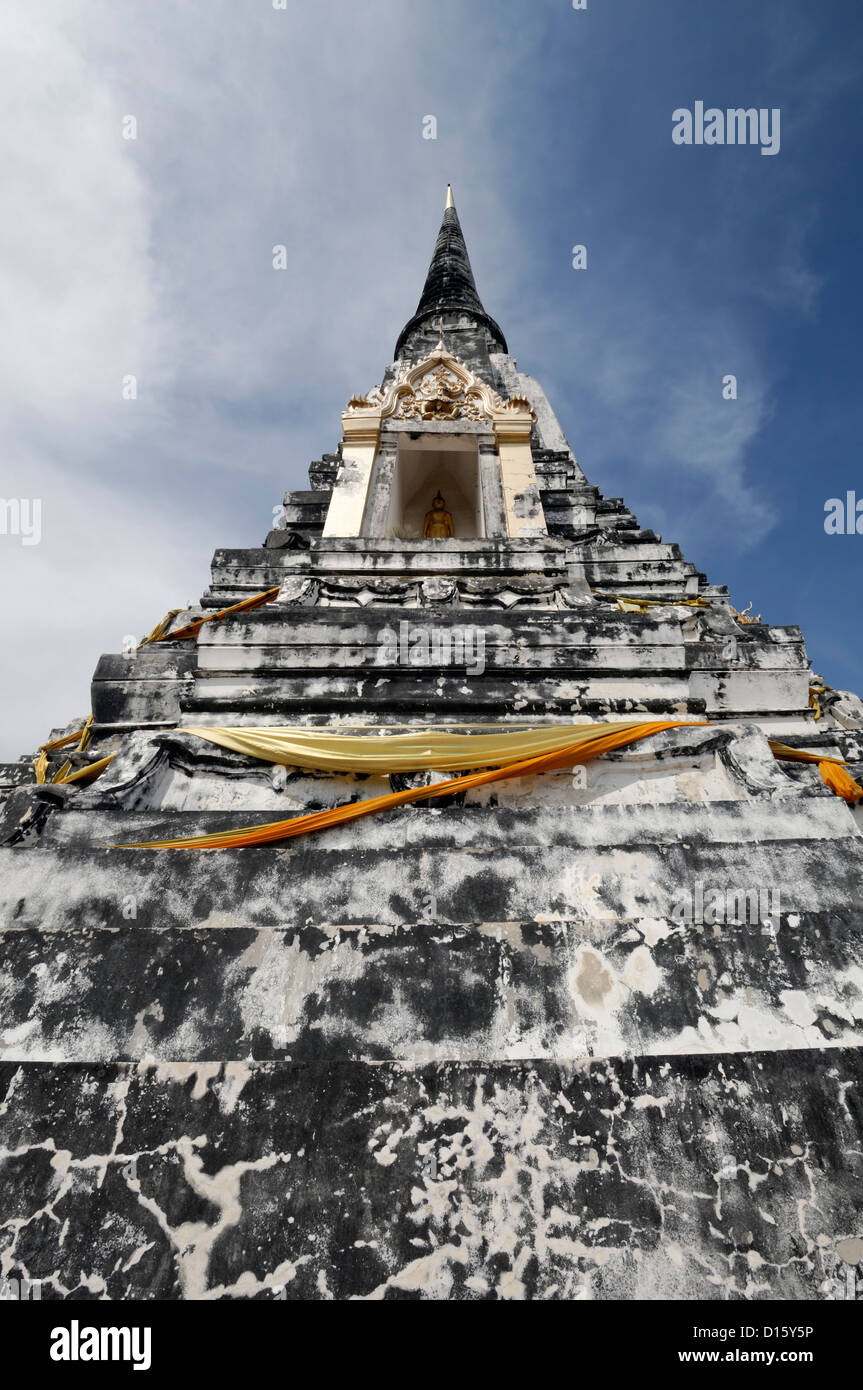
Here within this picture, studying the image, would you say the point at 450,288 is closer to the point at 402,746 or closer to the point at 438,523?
the point at 438,523

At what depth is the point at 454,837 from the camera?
14.6ft

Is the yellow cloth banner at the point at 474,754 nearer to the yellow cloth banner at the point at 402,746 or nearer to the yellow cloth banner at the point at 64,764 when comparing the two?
the yellow cloth banner at the point at 402,746

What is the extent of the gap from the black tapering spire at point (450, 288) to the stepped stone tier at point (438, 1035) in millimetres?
20597

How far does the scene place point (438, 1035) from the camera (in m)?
3.08

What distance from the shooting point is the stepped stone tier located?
2.52 metres

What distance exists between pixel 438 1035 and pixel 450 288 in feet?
85.7

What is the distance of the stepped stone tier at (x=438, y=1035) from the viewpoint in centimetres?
252

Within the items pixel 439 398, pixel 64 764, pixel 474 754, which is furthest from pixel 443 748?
pixel 439 398

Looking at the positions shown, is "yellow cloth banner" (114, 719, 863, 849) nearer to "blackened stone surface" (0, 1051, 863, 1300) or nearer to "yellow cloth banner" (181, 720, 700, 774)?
"yellow cloth banner" (181, 720, 700, 774)

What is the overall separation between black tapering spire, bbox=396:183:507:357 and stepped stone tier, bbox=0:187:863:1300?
2060cm

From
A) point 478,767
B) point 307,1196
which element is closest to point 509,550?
point 478,767

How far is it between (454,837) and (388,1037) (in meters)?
1.52

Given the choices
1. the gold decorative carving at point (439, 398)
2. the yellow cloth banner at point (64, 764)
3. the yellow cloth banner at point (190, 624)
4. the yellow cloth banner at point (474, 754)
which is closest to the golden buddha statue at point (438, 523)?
the gold decorative carving at point (439, 398)

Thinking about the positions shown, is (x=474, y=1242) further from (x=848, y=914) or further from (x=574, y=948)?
(x=848, y=914)
